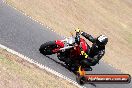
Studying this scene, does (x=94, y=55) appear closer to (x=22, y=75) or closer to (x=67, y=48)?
(x=67, y=48)

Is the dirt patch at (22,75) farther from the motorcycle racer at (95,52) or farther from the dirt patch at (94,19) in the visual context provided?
the dirt patch at (94,19)

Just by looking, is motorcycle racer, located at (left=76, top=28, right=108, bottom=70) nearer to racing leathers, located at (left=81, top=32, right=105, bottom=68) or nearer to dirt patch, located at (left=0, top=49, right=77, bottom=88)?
racing leathers, located at (left=81, top=32, right=105, bottom=68)

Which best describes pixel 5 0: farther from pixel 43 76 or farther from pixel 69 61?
pixel 43 76

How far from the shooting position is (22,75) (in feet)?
36.0

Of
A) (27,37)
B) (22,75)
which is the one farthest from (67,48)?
(22,75)

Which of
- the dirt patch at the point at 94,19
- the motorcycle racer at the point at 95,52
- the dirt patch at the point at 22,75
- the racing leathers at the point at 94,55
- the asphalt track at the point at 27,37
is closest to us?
the dirt patch at the point at 22,75

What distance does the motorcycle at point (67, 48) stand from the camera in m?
15.1

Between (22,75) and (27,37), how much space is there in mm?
5694

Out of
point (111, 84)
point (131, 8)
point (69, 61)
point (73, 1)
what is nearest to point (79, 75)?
point (69, 61)

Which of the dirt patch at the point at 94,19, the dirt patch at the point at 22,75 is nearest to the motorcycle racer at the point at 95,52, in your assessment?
the dirt patch at the point at 22,75

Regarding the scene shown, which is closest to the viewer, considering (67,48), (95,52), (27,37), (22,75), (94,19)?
(22,75)

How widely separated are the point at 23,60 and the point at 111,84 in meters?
5.63

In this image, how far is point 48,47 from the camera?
15172mm

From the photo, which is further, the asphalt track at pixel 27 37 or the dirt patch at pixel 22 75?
the asphalt track at pixel 27 37
